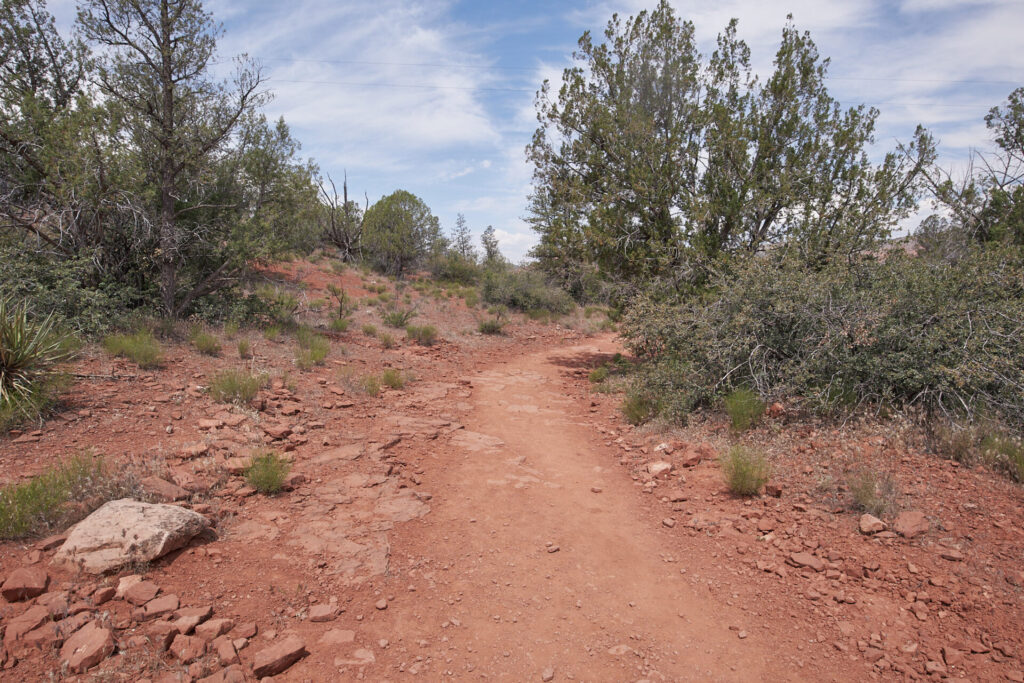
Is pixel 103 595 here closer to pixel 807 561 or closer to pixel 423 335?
pixel 807 561

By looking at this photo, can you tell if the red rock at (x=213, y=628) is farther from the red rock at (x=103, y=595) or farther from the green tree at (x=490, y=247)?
the green tree at (x=490, y=247)

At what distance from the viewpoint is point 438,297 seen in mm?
22172

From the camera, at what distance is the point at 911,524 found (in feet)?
13.3

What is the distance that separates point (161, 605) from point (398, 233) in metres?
25.4

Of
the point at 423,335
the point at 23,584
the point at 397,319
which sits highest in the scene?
the point at 397,319

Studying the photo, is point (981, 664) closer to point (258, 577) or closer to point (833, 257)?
point (258, 577)

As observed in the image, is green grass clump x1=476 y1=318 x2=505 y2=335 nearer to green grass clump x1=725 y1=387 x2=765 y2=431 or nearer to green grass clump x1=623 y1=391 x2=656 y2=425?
green grass clump x1=623 y1=391 x2=656 y2=425

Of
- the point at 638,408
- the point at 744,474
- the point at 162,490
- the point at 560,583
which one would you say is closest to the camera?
the point at 560,583

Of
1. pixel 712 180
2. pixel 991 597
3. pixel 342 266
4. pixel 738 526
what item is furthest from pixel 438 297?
pixel 991 597

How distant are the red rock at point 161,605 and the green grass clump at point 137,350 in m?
5.28

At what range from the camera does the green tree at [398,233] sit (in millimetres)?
27359

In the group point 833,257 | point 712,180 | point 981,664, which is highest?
point 712,180

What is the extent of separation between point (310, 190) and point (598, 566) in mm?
11804

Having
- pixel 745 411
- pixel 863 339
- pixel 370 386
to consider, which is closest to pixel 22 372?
pixel 370 386
